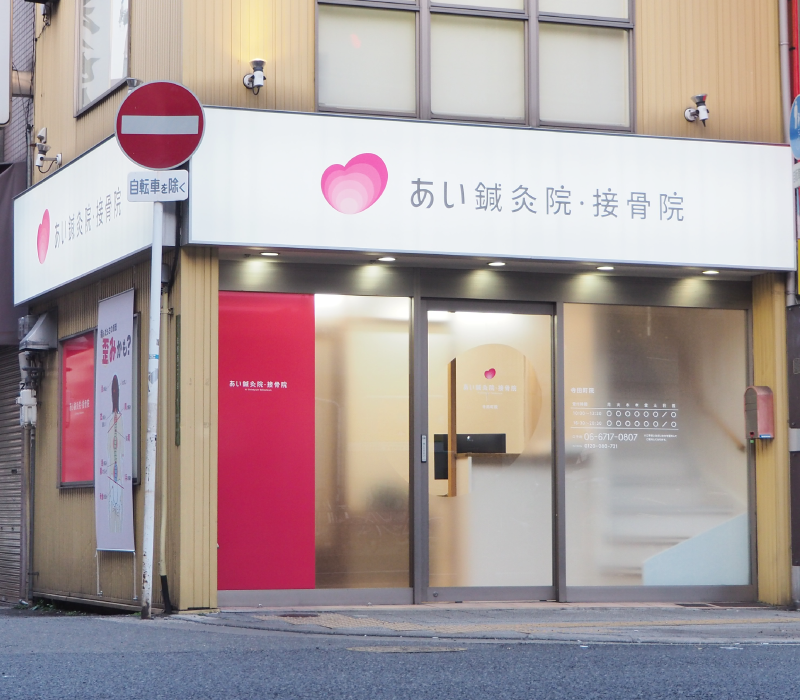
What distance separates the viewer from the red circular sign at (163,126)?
28.9 feet

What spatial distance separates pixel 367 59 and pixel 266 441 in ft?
11.2

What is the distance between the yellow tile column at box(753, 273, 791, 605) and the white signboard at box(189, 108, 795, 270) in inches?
20.1

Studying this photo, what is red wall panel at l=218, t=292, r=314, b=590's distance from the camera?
397 inches

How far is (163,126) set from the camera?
29.0 ft

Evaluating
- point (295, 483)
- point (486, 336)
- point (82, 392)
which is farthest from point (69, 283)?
point (486, 336)

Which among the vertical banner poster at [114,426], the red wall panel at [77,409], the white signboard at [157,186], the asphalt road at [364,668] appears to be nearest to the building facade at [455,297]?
the vertical banner poster at [114,426]

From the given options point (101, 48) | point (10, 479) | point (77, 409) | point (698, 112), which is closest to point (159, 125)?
point (101, 48)

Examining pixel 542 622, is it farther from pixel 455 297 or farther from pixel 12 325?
pixel 12 325

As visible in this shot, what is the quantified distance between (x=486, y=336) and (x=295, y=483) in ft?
7.10

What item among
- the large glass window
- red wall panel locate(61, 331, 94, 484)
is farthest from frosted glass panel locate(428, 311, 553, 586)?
the large glass window

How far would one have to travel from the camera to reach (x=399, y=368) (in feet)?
34.5

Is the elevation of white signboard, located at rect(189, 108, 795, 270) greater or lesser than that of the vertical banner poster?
greater

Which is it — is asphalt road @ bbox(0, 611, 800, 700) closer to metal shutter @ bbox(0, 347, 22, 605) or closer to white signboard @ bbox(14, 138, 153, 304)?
white signboard @ bbox(14, 138, 153, 304)

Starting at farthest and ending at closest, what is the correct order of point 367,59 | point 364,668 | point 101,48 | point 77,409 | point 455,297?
point 77,409 < point 101,48 < point 455,297 < point 367,59 < point 364,668
